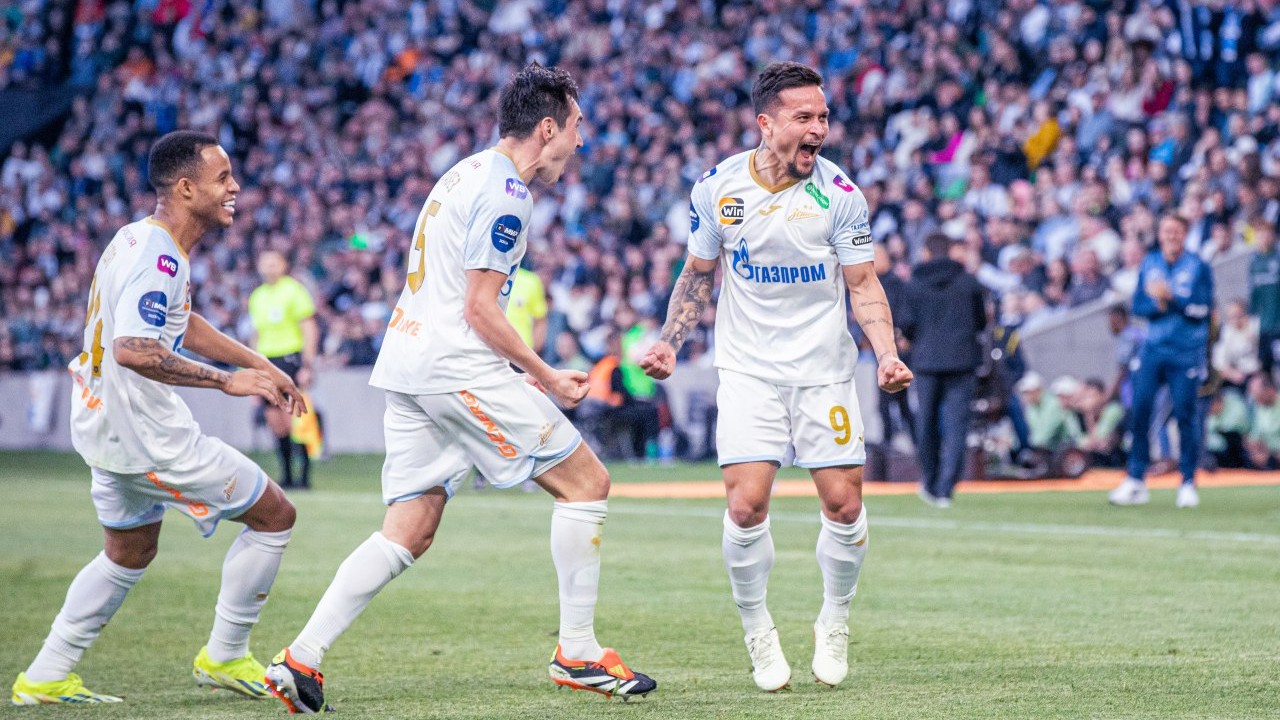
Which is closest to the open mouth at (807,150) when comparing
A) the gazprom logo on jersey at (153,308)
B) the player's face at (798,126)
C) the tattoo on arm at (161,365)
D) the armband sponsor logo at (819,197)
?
the player's face at (798,126)

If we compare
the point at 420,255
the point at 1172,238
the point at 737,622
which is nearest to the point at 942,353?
the point at 1172,238

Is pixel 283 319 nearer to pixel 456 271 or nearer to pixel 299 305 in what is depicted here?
pixel 299 305

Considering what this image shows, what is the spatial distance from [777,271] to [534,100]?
116 cm

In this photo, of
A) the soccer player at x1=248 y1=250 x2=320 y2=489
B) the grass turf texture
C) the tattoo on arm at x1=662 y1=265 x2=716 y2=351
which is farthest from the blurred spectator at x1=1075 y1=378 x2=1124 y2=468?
the tattoo on arm at x1=662 y1=265 x2=716 y2=351

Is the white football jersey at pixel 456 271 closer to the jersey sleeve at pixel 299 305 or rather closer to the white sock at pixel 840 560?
the white sock at pixel 840 560

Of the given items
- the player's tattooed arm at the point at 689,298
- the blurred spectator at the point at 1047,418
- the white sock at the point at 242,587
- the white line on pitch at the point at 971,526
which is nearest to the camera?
the white sock at the point at 242,587

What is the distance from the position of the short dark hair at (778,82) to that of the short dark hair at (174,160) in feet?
6.56

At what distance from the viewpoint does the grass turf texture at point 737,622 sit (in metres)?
5.82

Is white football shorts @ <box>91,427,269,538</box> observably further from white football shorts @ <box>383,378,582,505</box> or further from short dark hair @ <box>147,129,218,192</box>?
short dark hair @ <box>147,129,218,192</box>

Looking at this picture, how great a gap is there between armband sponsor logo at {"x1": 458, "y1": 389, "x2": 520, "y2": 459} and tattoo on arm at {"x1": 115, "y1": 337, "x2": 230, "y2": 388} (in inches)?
33.8

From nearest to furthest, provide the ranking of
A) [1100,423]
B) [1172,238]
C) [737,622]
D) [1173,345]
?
[737,622], [1172,238], [1173,345], [1100,423]

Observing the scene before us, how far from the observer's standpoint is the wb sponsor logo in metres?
6.38

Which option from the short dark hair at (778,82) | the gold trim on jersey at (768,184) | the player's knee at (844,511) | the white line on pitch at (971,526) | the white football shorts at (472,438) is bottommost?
the white line on pitch at (971,526)

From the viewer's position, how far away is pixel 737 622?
7809 mm
